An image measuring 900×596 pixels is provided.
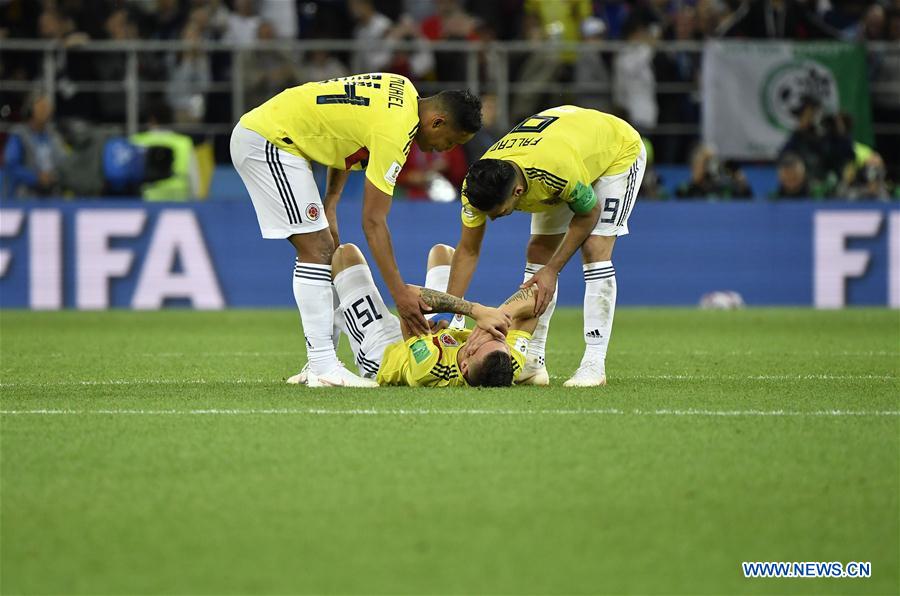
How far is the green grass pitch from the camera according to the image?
404 cm

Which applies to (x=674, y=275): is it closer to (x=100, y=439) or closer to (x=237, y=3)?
(x=237, y=3)

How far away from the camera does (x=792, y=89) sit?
17672 millimetres

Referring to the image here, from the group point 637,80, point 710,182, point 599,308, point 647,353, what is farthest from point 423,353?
point 637,80

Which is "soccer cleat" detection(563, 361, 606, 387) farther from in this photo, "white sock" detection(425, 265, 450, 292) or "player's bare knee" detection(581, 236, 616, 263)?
"white sock" detection(425, 265, 450, 292)

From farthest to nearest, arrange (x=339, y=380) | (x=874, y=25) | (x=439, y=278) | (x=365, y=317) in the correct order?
(x=874, y=25) < (x=439, y=278) < (x=365, y=317) < (x=339, y=380)

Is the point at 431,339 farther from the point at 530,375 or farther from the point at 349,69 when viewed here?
the point at 349,69

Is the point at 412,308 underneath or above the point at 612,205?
underneath

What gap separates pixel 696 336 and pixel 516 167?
16.9 ft

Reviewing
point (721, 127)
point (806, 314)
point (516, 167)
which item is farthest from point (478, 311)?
point (721, 127)

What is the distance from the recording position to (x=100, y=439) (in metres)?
6.02

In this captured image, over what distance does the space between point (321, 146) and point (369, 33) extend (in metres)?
10.7

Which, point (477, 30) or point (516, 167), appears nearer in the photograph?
point (516, 167)

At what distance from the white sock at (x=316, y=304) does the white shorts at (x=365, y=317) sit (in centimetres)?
19

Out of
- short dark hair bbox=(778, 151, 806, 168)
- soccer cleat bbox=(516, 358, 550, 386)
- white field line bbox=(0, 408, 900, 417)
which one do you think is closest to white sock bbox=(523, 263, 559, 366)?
soccer cleat bbox=(516, 358, 550, 386)
